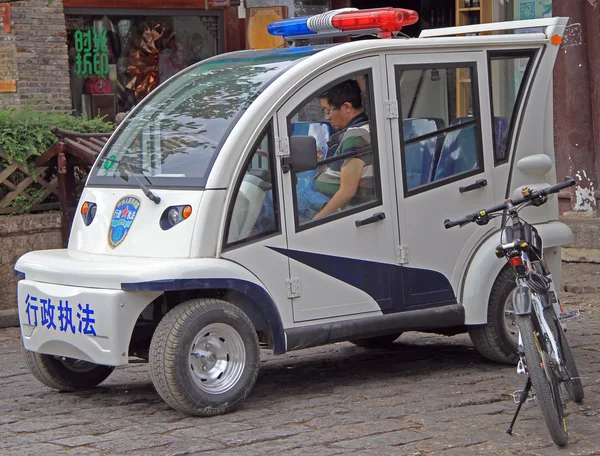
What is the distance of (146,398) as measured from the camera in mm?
7078

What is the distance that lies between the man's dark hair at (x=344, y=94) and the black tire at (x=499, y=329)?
4.92 ft

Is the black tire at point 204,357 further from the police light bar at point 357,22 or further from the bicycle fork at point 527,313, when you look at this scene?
the police light bar at point 357,22

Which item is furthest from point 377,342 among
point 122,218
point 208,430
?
point 208,430

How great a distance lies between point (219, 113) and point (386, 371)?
2081mm

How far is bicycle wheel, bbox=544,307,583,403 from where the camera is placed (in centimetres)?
608

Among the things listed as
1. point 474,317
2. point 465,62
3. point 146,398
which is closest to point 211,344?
point 146,398

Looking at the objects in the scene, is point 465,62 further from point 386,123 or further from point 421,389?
point 421,389

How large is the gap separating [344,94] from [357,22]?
650 mm

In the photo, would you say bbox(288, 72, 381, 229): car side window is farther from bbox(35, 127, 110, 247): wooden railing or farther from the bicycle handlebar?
bbox(35, 127, 110, 247): wooden railing

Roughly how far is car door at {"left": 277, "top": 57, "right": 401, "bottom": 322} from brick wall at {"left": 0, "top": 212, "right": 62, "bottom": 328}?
3795mm

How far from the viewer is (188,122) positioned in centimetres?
696

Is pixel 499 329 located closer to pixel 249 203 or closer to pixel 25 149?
pixel 249 203

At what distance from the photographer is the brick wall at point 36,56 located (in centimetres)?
1350

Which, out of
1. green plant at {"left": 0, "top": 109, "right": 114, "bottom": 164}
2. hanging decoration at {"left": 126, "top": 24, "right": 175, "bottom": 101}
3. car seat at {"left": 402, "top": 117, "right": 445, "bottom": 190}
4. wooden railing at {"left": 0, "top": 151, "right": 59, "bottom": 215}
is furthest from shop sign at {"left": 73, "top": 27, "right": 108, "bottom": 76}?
car seat at {"left": 402, "top": 117, "right": 445, "bottom": 190}
